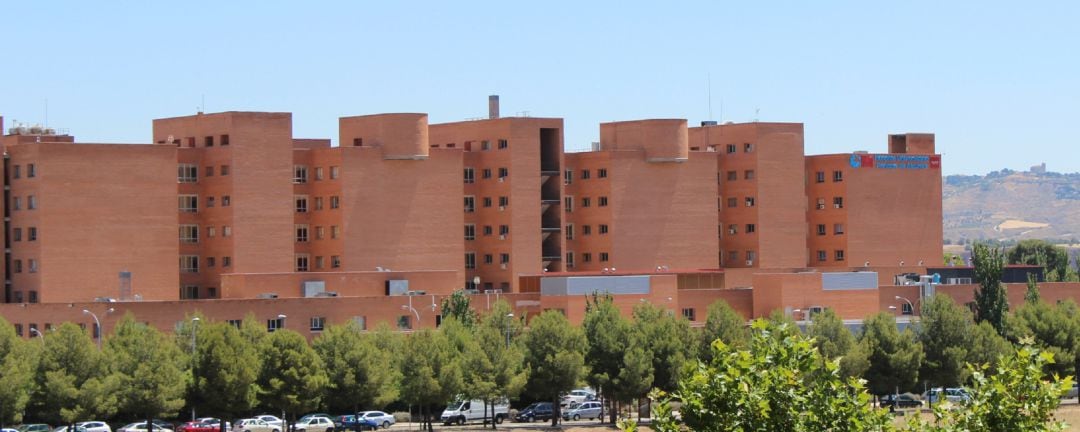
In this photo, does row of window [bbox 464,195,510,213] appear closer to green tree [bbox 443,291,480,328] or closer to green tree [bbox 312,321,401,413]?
green tree [bbox 443,291,480,328]

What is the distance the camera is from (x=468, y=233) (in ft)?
472

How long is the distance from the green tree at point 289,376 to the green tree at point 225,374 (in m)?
0.72

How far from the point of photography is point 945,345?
122250mm

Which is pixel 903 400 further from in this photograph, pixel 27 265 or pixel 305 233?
pixel 27 265

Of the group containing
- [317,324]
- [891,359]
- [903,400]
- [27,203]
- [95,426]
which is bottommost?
[903,400]

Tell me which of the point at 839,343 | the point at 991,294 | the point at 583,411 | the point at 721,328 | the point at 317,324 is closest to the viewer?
the point at 721,328

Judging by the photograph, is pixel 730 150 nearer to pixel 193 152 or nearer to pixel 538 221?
pixel 538 221

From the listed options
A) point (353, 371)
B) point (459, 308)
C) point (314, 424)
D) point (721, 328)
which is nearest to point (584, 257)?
point (459, 308)

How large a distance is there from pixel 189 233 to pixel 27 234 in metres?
12.9

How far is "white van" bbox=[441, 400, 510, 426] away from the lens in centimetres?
11619

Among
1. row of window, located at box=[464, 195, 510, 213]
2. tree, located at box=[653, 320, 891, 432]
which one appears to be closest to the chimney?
row of window, located at box=[464, 195, 510, 213]

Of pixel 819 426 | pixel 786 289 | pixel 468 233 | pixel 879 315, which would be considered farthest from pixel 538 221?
pixel 819 426

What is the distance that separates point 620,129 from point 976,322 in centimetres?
3145

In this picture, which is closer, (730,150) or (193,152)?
(193,152)
